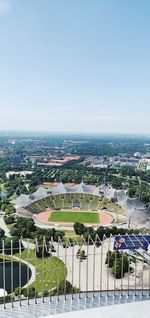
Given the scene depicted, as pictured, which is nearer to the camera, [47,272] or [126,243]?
[126,243]

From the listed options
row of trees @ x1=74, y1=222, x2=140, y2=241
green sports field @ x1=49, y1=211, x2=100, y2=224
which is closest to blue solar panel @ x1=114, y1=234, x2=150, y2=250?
row of trees @ x1=74, y1=222, x2=140, y2=241

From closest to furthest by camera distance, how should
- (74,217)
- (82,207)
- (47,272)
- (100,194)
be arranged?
1. (47,272)
2. (74,217)
3. (82,207)
4. (100,194)

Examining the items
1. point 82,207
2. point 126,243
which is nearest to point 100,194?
point 82,207

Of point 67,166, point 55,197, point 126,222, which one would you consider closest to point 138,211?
point 126,222

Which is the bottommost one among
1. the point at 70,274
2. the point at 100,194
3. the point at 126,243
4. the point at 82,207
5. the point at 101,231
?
the point at 70,274

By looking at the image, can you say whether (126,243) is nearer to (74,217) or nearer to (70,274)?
(70,274)

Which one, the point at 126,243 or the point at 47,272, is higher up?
the point at 126,243

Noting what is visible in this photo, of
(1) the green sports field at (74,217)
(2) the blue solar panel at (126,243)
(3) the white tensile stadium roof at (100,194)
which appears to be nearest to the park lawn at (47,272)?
(2) the blue solar panel at (126,243)

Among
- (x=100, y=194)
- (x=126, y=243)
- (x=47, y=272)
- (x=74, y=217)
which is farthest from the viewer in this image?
(x=100, y=194)

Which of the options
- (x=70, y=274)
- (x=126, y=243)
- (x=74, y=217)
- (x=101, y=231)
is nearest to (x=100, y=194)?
(x=74, y=217)

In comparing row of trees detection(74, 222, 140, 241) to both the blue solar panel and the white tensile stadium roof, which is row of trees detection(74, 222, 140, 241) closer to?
the white tensile stadium roof
